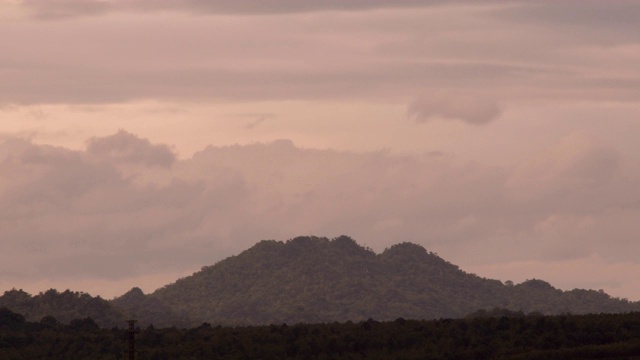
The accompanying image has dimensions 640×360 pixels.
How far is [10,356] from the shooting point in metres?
182

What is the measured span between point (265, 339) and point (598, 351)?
4798 cm

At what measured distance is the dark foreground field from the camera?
163 metres

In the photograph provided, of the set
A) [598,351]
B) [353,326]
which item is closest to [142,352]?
[353,326]

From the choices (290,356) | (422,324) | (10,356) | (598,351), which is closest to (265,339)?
(290,356)

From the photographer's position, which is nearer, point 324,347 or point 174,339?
point 324,347

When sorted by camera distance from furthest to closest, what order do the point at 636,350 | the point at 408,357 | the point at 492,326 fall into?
the point at 492,326
the point at 408,357
the point at 636,350

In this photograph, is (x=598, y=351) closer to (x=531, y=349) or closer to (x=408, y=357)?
(x=531, y=349)

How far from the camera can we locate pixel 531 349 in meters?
162

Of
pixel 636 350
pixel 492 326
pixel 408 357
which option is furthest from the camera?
pixel 492 326

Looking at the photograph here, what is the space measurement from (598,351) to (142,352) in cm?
5914

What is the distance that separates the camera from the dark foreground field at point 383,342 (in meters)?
163

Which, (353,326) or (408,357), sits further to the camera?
(353,326)

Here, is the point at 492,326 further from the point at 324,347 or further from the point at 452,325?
the point at 324,347

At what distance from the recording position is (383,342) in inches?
6924
